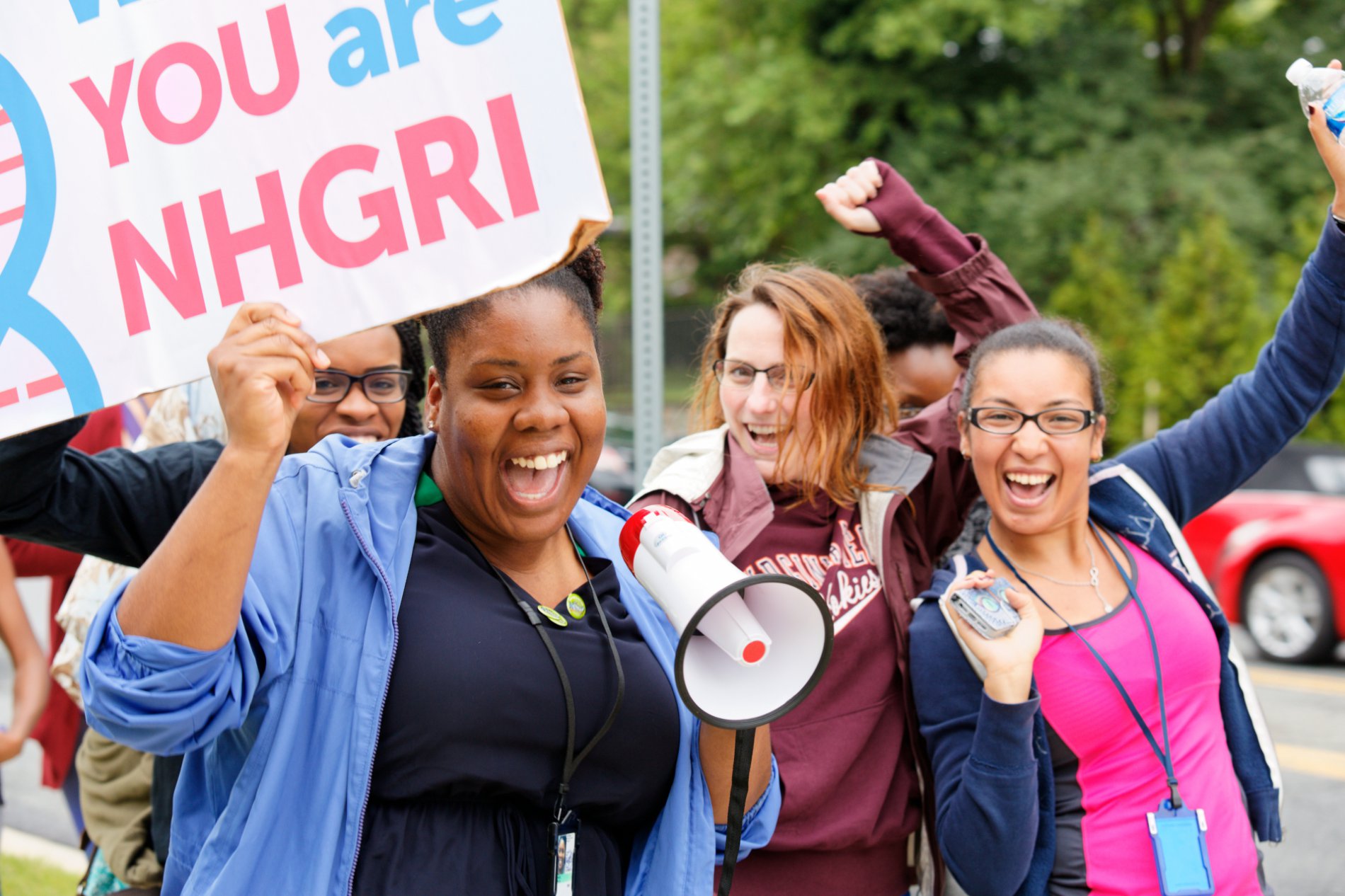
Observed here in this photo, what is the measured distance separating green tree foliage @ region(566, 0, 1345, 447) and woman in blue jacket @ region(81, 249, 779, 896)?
15.3 meters

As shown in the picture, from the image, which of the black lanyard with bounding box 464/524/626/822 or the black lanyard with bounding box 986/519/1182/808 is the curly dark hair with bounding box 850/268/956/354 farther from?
the black lanyard with bounding box 464/524/626/822

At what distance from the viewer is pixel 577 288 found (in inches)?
77.6

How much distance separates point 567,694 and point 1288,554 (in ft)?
28.6

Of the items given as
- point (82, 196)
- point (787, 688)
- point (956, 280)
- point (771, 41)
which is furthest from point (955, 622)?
point (771, 41)

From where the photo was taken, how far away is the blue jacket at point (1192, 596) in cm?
226

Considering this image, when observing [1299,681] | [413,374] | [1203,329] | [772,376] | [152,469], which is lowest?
[1299,681]

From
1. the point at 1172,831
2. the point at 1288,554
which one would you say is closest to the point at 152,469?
the point at 1172,831

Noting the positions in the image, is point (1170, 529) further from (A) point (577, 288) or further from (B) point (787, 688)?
(A) point (577, 288)

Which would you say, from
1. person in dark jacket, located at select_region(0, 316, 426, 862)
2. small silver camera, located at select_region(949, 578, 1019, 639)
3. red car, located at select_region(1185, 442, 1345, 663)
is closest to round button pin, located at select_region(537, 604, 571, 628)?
person in dark jacket, located at select_region(0, 316, 426, 862)

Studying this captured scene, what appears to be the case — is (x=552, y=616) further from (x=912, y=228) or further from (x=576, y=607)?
(x=912, y=228)

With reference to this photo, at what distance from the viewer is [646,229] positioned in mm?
3592

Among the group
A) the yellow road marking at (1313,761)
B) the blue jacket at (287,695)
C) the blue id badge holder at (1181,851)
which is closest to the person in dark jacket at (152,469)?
the blue jacket at (287,695)

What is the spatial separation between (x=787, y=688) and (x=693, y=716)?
299 mm

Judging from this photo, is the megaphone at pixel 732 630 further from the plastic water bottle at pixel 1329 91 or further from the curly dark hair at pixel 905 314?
the curly dark hair at pixel 905 314
